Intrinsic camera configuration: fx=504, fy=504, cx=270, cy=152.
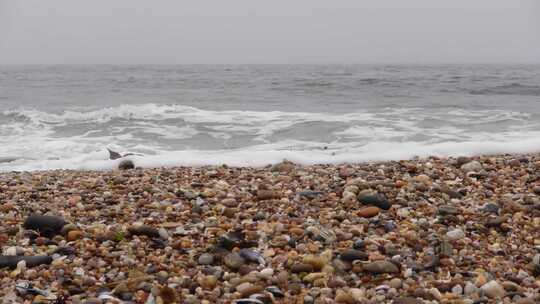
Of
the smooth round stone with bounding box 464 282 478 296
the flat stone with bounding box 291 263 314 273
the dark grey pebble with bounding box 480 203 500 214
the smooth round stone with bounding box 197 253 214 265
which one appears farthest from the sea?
the smooth round stone with bounding box 464 282 478 296

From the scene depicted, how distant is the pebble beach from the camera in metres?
2.60

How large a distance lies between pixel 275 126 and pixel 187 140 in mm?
2344

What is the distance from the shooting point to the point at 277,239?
322 centimetres

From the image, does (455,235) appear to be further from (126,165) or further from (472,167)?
(126,165)

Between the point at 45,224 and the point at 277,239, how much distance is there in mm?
1518

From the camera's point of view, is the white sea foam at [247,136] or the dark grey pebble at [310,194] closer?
the dark grey pebble at [310,194]

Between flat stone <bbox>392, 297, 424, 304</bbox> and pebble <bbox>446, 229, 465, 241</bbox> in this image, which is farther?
pebble <bbox>446, 229, 465, 241</bbox>

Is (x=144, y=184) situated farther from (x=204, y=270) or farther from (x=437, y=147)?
(x=437, y=147)

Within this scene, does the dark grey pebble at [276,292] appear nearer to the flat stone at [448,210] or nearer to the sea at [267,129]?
the flat stone at [448,210]

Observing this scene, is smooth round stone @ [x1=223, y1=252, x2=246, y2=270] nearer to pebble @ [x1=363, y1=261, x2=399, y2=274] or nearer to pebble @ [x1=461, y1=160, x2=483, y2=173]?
pebble @ [x1=363, y1=261, x2=399, y2=274]

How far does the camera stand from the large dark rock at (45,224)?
3277 millimetres

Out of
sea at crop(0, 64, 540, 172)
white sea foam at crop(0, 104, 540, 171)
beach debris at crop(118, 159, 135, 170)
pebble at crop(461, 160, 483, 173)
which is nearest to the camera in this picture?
pebble at crop(461, 160, 483, 173)

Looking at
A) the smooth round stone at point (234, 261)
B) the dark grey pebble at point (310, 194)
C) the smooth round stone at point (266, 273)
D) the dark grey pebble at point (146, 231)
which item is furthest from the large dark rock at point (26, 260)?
the dark grey pebble at point (310, 194)

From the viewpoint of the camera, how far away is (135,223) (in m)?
3.46
